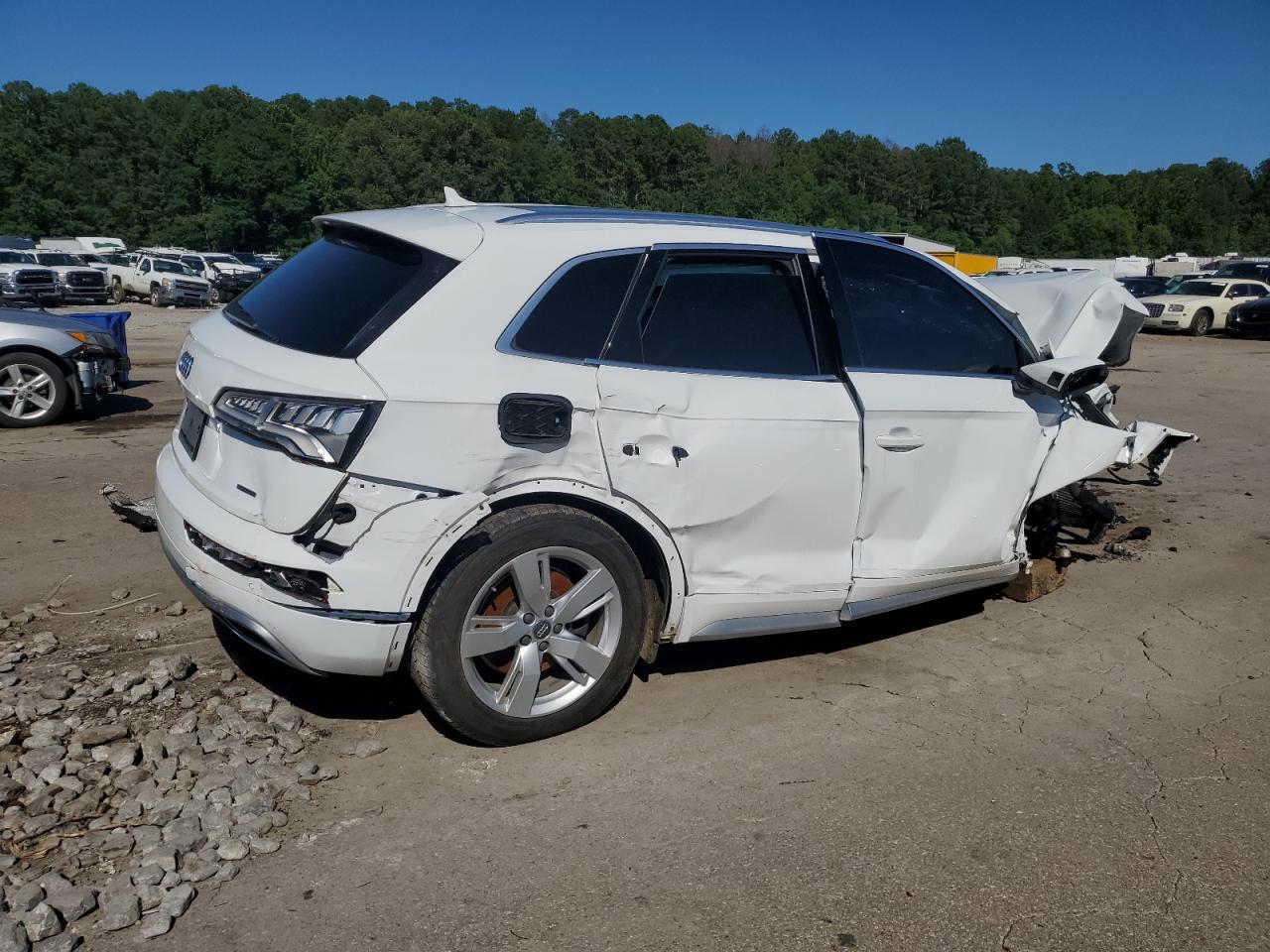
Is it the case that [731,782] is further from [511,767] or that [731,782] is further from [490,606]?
[490,606]

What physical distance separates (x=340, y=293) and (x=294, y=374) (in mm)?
469

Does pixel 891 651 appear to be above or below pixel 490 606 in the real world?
below

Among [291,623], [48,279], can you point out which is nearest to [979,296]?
[291,623]

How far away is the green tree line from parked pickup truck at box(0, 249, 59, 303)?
164 ft

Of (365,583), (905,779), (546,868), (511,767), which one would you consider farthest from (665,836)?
(365,583)

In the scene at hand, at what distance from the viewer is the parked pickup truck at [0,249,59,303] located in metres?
28.8

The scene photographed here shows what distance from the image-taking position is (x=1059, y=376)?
15.2ft

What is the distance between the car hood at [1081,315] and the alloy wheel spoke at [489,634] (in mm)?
3799

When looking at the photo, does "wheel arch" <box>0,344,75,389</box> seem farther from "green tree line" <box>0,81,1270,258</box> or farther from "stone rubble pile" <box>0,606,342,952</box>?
"green tree line" <box>0,81,1270,258</box>

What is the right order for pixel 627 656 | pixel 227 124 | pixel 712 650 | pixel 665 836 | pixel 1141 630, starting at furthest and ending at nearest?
pixel 227 124 → pixel 1141 630 → pixel 712 650 → pixel 627 656 → pixel 665 836

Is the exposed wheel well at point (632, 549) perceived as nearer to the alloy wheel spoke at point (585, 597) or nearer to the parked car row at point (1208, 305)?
the alloy wheel spoke at point (585, 597)

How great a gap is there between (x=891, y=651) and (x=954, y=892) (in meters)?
1.87

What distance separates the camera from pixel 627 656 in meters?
3.87

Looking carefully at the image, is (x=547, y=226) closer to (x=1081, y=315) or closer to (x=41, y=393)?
(x=1081, y=315)
